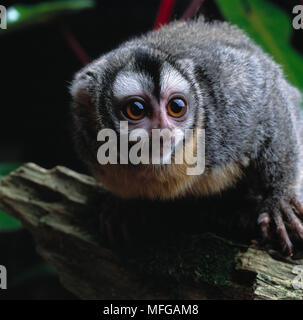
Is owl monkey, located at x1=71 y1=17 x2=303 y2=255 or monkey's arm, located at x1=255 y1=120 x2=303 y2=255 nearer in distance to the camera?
owl monkey, located at x1=71 y1=17 x2=303 y2=255

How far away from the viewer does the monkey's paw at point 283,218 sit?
229 centimetres

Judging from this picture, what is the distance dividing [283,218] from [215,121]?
2.28 feet

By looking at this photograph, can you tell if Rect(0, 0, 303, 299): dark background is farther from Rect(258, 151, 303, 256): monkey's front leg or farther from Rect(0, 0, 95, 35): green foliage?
Rect(258, 151, 303, 256): monkey's front leg

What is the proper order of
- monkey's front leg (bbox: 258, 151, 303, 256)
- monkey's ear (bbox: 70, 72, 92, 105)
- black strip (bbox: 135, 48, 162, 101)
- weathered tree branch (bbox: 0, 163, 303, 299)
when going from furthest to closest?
monkey's ear (bbox: 70, 72, 92, 105) < monkey's front leg (bbox: 258, 151, 303, 256) < weathered tree branch (bbox: 0, 163, 303, 299) < black strip (bbox: 135, 48, 162, 101)

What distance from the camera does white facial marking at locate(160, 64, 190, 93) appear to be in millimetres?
2109

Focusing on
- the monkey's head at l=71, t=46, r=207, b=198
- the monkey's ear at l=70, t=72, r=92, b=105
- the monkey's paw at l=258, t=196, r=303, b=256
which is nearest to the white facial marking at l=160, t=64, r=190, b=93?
the monkey's head at l=71, t=46, r=207, b=198

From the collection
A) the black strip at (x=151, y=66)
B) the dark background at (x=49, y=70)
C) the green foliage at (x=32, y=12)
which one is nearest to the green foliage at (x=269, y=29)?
the green foliage at (x=32, y=12)

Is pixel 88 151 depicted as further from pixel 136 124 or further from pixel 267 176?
pixel 267 176

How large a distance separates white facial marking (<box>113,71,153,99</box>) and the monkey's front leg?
0.86 m

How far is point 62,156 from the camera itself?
548cm

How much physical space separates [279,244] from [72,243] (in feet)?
4.27

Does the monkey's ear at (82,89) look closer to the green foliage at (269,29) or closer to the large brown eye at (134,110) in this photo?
the large brown eye at (134,110)

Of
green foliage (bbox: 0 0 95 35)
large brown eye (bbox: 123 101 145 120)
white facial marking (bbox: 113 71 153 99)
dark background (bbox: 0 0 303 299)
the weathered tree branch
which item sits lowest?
the weathered tree branch

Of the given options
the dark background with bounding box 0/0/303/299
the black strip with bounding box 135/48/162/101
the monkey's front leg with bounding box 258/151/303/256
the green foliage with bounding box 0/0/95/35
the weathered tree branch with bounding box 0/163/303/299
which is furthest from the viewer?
the dark background with bounding box 0/0/303/299
